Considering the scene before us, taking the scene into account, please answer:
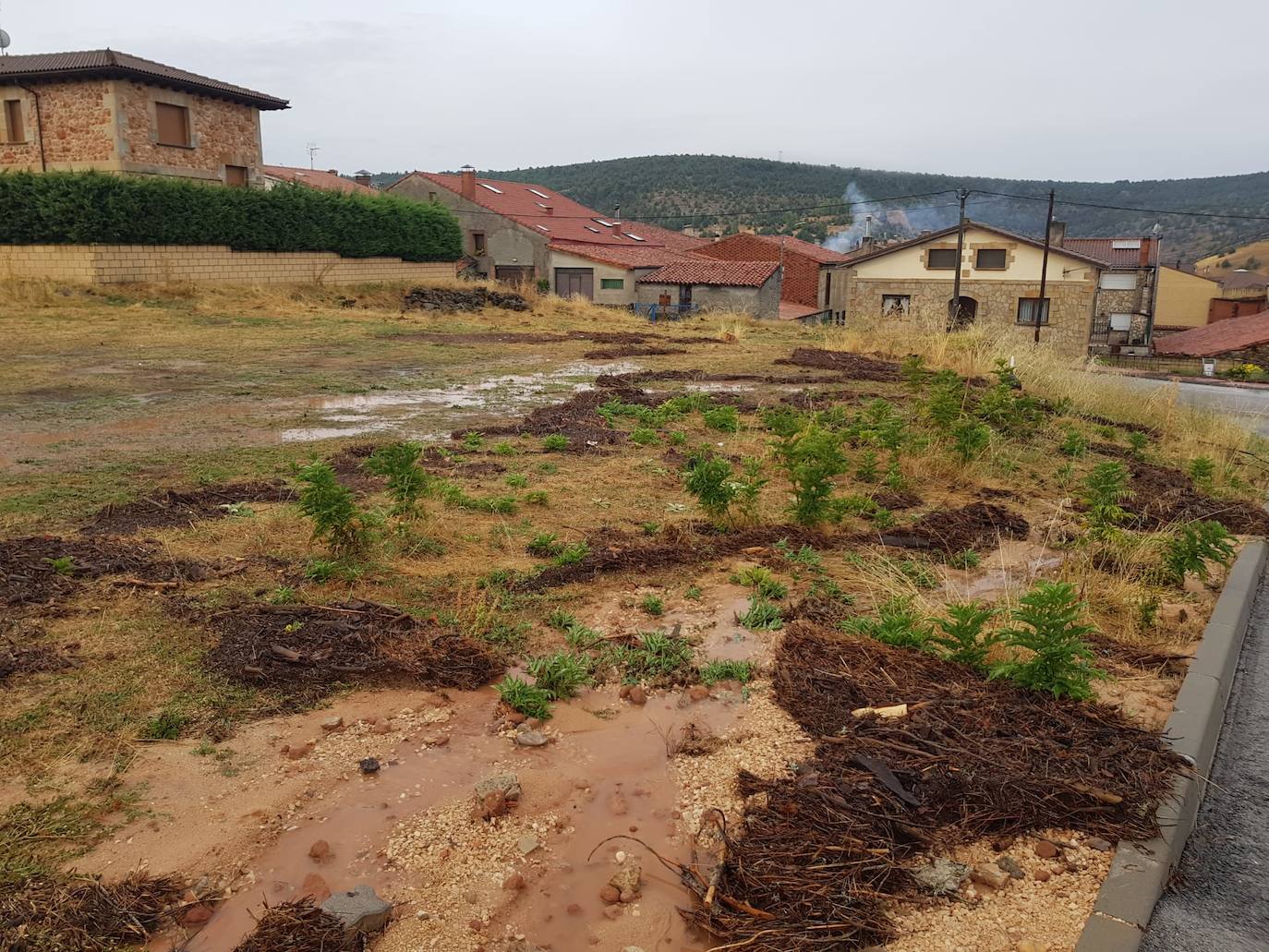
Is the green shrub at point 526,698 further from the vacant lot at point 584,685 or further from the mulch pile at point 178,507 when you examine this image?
the mulch pile at point 178,507

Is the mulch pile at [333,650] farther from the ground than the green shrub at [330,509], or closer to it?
closer to it

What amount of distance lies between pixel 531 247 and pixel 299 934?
48.7 metres

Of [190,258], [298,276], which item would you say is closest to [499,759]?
[190,258]

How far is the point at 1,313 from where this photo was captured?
21.1m

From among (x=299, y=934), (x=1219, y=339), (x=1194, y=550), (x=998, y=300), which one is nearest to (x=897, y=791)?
(x=299, y=934)

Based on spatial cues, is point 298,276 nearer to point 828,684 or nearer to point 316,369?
point 316,369

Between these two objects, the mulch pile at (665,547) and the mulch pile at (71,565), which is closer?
the mulch pile at (71,565)

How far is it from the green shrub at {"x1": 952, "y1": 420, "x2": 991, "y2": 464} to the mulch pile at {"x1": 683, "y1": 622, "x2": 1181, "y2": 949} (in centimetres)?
544

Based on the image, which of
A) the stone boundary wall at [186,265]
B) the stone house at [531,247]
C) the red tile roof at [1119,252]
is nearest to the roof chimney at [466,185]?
the stone house at [531,247]

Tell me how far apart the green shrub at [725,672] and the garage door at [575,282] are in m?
44.7

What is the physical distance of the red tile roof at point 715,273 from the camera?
44.6 m

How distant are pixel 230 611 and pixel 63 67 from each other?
30393 millimetres

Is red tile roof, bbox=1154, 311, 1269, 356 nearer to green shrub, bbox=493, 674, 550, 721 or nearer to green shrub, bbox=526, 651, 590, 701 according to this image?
green shrub, bbox=526, 651, 590, 701

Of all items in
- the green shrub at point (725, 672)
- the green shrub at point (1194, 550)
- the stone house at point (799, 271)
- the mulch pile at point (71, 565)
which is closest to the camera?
the green shrub at point (725, 672)
